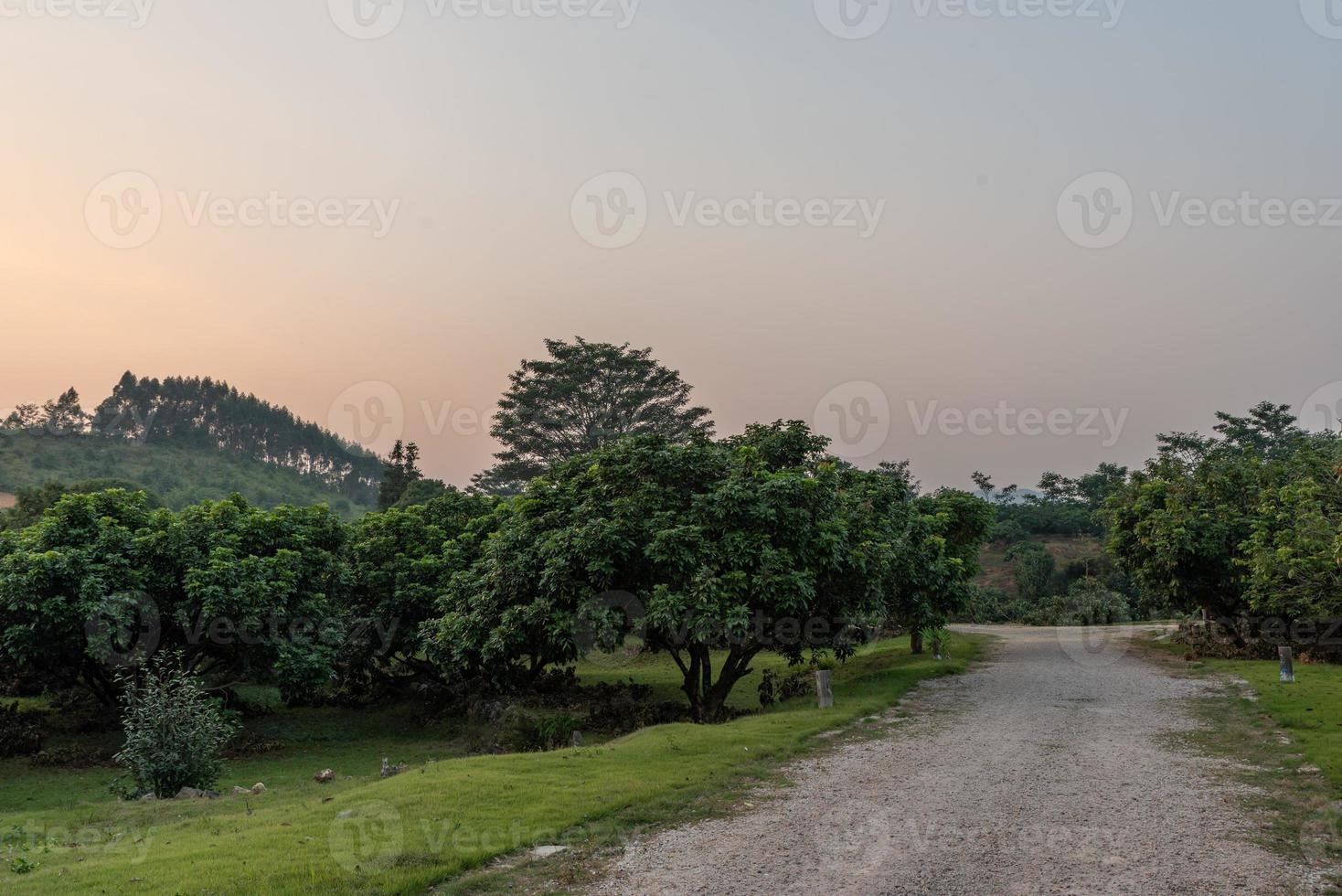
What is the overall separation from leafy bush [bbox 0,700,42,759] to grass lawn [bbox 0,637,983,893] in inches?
32.0

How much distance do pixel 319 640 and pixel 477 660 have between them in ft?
16.3

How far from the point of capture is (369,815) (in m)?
12.7

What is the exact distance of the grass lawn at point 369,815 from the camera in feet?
33.4

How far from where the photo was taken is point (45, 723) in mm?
27781

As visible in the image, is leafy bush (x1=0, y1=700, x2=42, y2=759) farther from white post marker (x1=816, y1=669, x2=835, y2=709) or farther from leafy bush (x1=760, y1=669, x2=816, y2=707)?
white post marker (x1=816, y1=669, x2=835, y2=709)

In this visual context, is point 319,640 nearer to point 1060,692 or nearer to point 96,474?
point 1060,692

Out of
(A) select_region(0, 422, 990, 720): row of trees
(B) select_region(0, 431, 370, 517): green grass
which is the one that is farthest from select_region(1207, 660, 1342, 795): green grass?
(B) select_region(0, 431, 370, 517): green grass

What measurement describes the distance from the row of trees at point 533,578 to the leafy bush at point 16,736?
61.7 inches

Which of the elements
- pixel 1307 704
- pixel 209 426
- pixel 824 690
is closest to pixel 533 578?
pixel 824 690

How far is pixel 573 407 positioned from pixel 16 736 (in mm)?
43747

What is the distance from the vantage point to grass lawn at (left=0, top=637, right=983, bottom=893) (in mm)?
10176

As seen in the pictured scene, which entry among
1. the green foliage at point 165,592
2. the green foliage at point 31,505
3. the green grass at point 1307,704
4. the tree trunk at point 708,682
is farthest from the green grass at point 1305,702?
the green foliage at point 31,505

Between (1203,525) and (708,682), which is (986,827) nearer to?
(708,682)

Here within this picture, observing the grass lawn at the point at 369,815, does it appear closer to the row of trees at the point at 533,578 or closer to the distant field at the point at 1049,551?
the row of trees at the point at 533,578
